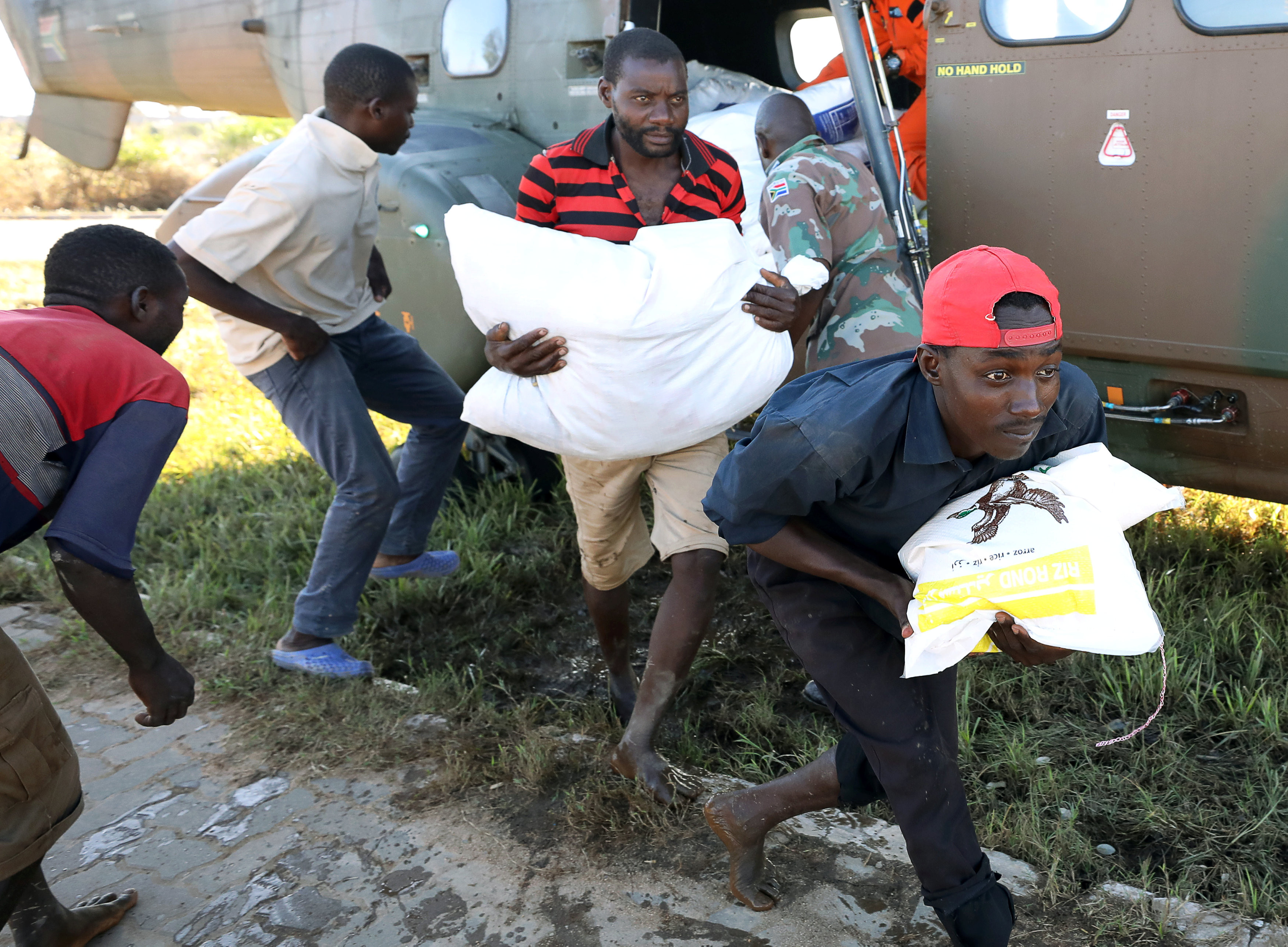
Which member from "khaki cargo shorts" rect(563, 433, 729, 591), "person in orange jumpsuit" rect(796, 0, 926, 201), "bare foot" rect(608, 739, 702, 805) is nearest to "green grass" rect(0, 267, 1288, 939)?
"bare foot" rect(608, 739, 702, 805)

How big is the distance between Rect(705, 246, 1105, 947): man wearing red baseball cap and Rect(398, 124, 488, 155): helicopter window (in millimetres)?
2823

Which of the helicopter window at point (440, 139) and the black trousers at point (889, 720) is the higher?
the helicopter window at point (440, 139)

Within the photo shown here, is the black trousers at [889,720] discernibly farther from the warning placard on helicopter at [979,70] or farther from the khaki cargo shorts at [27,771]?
the warning placard on helicopter at [979,70]

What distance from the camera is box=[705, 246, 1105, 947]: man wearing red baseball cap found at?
1782 mm

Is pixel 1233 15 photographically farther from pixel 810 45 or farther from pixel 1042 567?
pixel 810 45

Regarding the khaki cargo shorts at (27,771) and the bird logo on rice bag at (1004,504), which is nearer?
the bird logo on rice bag at (1004,504)

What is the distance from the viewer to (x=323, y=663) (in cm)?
360

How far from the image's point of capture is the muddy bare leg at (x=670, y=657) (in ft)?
9.28

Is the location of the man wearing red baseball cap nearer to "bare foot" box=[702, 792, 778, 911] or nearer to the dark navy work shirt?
the dark navy work shirt

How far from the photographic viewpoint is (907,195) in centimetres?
349

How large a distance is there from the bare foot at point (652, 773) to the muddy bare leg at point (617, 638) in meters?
0.32

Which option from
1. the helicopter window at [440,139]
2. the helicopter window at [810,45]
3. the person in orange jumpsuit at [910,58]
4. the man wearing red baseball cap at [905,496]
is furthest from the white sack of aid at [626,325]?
the helicopter window at [810,45]

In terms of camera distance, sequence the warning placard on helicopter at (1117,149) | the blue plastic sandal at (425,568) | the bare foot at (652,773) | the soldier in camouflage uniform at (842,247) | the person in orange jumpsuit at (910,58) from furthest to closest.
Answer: the blue plastic sandal at (425,568), the person in orange jumpsuit at (910,58), the warning placard on helicopter at (1117,149), the soldier in camouflage uniform at (842,247), the bare foot at (652,773)

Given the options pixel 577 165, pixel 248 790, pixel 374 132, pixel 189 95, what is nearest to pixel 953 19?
pixel 577 165
